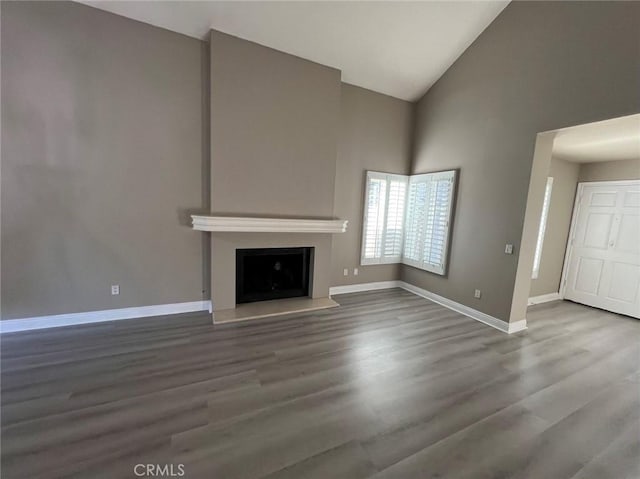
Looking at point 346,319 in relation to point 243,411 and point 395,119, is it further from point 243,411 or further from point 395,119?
point 395,119

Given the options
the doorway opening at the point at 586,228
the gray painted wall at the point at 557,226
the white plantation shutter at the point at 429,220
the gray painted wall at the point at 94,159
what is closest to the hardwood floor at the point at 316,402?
the gray painted wall at the point at 94,159

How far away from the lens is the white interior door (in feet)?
13.7

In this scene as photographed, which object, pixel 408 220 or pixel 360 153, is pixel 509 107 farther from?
pixel 408 220

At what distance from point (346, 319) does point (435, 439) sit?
1942 mm

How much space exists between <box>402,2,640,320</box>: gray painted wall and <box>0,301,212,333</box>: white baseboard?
12.6 ft

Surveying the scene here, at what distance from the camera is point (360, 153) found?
4660mm

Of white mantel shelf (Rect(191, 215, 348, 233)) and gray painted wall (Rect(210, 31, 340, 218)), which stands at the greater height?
gray painted wall (Rect(210, 31, 340, 218))

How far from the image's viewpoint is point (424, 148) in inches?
188

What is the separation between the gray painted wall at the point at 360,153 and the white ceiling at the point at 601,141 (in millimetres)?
2253

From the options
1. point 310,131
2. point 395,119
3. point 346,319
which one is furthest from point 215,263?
point 395,119

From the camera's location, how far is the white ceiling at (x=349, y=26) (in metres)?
3.05

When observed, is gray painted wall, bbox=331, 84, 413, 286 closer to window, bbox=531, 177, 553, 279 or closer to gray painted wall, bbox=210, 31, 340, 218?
gray painted wall, bbox=210, 31, 340, 218

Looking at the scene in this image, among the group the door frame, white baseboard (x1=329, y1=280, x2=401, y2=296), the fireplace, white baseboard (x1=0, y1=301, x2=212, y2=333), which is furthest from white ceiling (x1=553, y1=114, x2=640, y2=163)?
white baseboard (x1=0, y1=301, x2=212, y2=333)

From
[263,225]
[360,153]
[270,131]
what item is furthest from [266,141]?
[360,153]
